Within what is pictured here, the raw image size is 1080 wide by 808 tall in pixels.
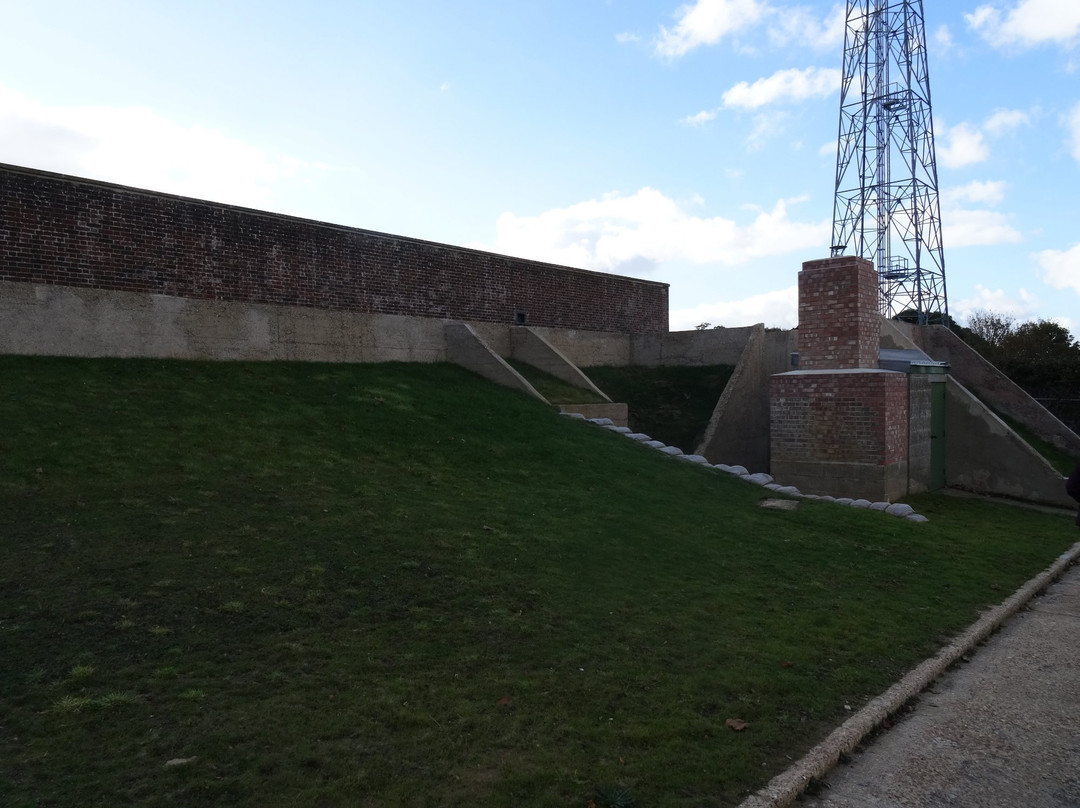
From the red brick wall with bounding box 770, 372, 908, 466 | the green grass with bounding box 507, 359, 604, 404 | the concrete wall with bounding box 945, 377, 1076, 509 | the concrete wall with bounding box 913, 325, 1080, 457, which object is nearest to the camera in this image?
the red brick wall with bounding box 770, 372, 908, 466

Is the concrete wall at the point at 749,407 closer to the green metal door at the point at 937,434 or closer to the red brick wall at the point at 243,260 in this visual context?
the green metal door at the point at 937,434

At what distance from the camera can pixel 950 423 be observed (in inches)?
572

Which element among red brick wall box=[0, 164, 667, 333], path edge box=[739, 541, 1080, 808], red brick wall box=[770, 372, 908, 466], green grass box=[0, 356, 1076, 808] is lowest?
path edge box=[739, 541, 1080, 808]

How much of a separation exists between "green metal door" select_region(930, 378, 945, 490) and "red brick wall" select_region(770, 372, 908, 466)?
1.84 m

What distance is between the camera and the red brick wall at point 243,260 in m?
10.7

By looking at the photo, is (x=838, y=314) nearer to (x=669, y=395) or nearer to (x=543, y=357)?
(x=669, y=395)

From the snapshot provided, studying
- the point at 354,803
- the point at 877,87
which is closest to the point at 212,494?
the point at 354,803

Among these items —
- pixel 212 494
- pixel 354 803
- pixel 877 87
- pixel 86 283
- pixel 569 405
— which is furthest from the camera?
pixel 877 87

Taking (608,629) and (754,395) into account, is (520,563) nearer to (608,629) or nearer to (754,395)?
(608,629)

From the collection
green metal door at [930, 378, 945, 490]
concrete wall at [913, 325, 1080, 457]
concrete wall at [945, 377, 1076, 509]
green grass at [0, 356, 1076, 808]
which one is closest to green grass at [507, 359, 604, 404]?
green grass at [0, 356, 1076, 808]

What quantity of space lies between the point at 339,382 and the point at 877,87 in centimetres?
→ 2258

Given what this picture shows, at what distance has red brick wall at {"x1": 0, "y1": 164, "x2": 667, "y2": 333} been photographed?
422 inches

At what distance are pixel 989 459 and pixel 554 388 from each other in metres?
8.32

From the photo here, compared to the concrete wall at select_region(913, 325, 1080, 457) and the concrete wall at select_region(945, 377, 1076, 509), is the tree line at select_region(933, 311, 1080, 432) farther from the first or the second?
the concrete wall at select_region(945, 377, 1076, 509)
